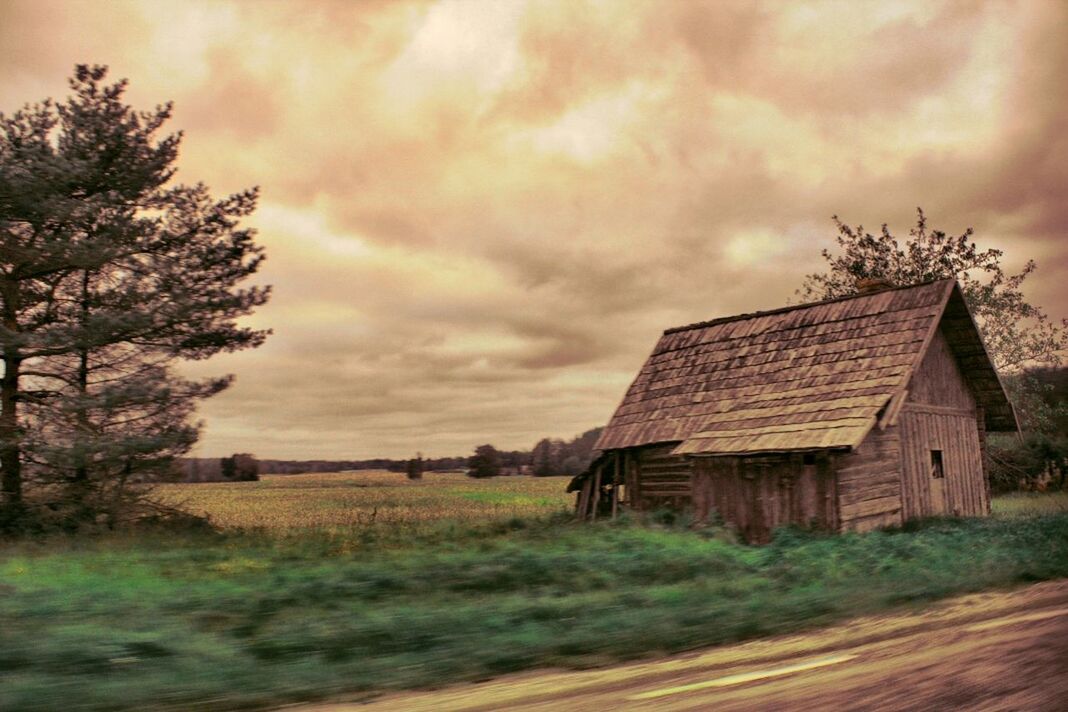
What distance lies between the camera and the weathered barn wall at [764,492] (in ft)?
63.9

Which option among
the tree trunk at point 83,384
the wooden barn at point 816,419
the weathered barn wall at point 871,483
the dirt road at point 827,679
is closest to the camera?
the dirt road at point 827,679

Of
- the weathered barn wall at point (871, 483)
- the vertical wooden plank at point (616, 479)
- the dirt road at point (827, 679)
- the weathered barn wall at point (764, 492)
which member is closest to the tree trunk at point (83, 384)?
the vertical wooden plank at point (616, 479)

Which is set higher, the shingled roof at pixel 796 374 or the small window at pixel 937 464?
the shingled roof at pixel 796 374

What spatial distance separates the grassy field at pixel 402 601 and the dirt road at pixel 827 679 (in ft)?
1.77

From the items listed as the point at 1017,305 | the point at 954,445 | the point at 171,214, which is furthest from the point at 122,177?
the point at 1017,305

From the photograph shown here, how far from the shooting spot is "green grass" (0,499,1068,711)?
21.2 ft

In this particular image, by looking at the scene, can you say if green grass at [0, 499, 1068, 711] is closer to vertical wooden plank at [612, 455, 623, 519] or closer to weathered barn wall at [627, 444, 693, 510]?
weathered barn wall at [627, 444, 693, 510]

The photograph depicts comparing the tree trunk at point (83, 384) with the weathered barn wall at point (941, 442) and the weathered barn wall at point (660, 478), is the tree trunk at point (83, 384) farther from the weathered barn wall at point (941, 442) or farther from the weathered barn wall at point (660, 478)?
the weathered barn wall at point (941, 442)

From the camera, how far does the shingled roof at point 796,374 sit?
798 inches

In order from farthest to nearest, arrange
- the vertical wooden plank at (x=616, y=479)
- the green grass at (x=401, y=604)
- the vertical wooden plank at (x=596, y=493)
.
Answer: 1. the vertical wooden plank at (x=596, y=493)
2. the vertical wooden plank at (x=616, y=479)
3. the green grass at (x=401, y=604)

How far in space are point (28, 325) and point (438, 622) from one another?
19.0 meters

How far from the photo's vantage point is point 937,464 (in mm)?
23406

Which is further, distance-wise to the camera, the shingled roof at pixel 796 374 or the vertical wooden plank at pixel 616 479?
the vertical wooden plank at pixel 616 479

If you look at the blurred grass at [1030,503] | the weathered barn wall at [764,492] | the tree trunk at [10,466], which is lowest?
the blurred grass at [1030,503]
